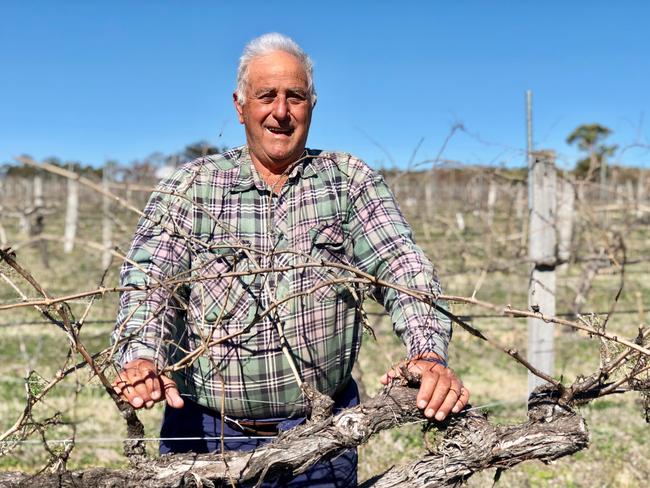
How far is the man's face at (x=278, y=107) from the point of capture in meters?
2.06

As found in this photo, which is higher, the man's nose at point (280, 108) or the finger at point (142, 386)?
the man's nose at point (280, 108)

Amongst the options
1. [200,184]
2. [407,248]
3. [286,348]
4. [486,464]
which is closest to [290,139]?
[200,184]

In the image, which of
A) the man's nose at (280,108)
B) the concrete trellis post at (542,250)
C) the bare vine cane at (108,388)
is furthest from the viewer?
the concrete trellis post at (542,250)

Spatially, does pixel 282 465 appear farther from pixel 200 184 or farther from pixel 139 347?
pixel 200 184

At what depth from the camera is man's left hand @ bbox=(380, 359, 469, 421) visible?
1680 mm

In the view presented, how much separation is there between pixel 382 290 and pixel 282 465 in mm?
592

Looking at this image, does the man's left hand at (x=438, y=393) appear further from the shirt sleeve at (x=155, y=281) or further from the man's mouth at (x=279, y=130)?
the man's mouth at (x=279, y=130)

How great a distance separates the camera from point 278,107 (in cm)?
204

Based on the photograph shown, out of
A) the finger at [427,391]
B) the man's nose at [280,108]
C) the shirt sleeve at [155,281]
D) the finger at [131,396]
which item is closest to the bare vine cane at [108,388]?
the finger at [131,396]

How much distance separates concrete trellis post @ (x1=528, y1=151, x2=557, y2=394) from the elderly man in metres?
2.30

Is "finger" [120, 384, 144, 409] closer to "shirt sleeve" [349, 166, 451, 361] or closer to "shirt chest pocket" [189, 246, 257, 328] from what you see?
"shirt chest pocket" [189, 246, 257, 328]

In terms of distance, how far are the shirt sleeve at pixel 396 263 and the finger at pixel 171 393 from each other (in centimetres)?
58

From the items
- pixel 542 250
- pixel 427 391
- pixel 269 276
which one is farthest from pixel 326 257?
pixel 542 250

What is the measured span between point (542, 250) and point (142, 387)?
318 centimetres
